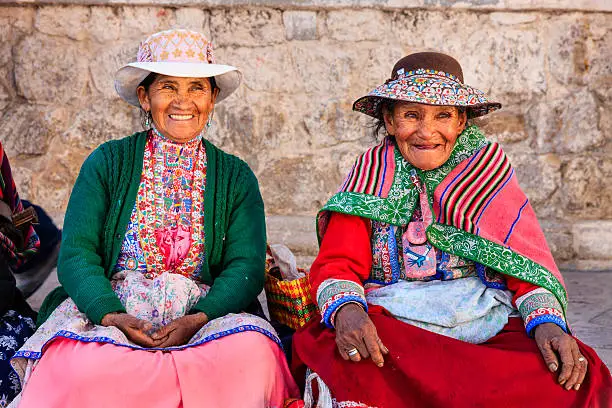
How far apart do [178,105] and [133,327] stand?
898 millimetres

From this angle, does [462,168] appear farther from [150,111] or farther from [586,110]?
[586,110]

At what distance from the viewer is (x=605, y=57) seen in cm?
525

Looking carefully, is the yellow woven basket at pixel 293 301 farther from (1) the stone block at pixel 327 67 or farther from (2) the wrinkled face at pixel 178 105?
(1) the stone block at pixel 327 67

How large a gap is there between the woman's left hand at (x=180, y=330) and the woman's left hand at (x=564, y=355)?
3.96 feet

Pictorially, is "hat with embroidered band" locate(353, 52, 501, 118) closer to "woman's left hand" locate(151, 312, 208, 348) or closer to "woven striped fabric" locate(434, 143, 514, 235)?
"woven striped fabric" locate(434, 143, 514, 235)

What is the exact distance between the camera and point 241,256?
3.26 metres

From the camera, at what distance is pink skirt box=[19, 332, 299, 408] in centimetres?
268

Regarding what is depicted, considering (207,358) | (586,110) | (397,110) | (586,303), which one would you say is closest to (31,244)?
(207,358)

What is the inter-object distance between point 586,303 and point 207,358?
108 inches

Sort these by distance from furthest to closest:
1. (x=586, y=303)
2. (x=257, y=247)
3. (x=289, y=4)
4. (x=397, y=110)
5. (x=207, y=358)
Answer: (x=289, y=4) → (x=586, y=303) → (x=257, y=247) → (x=397, y=110) → (x=207, y=358)

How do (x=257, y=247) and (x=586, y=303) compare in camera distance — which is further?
(x=586, y=303)

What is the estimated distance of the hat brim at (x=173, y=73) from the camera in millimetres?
3148

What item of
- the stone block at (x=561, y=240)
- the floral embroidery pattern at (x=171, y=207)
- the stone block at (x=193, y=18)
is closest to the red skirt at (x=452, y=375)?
the floral embroidery pattern at (x=171, y=207)

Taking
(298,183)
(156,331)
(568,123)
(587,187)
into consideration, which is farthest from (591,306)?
(156,331)
